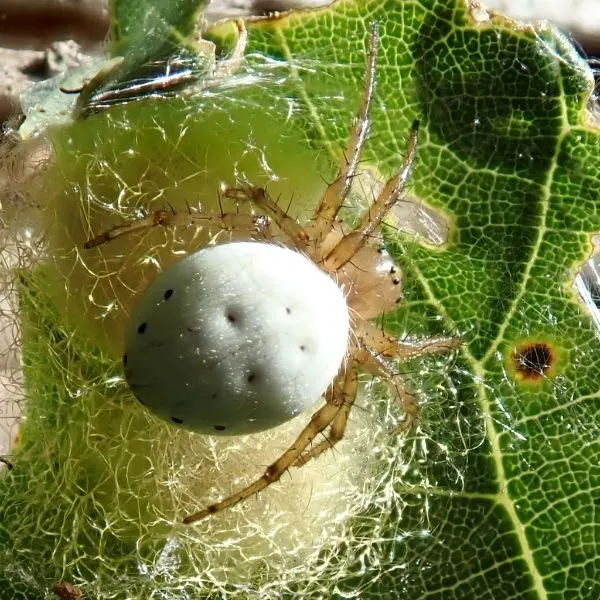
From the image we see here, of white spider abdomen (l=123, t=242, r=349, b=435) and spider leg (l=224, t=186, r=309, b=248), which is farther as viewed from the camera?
spider leg (l=224, t=186, r=309, b=248)

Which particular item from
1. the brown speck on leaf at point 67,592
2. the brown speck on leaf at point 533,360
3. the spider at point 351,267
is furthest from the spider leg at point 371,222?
the brown speck on leaf at point 67,592

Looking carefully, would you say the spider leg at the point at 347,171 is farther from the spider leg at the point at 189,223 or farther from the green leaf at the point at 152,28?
the green leaf at the point at 152,28

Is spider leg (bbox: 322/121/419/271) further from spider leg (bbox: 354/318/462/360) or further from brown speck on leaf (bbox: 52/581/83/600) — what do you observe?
brown speck on leaf (bbox: 52/581/83/600)

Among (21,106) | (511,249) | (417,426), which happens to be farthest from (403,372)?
(21,106)

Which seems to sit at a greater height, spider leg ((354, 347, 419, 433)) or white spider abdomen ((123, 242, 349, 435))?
white spider abdomen ((123, 242, 349, 435))

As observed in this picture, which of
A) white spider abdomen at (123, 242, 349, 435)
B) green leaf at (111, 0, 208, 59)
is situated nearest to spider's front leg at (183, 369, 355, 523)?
white spider abdomen at (123, 242, 349, 435)

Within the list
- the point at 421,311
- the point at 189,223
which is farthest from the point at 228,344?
the point at 421,311
